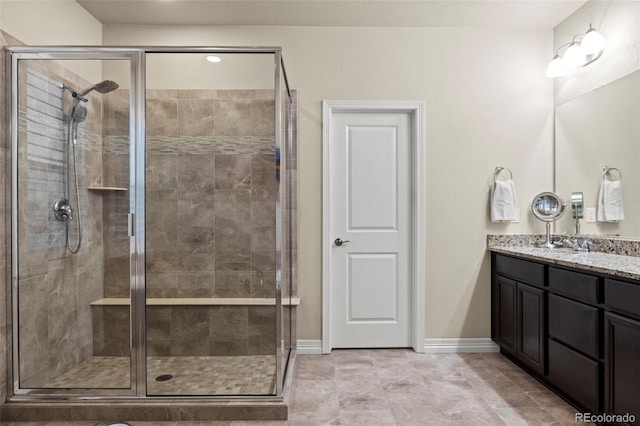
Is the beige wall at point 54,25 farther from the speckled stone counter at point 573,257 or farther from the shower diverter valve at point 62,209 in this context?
the speckled stone counter at point 573,257

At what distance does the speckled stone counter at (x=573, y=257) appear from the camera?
207cm

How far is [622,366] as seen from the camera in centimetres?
201

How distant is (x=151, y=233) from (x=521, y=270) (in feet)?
8.07

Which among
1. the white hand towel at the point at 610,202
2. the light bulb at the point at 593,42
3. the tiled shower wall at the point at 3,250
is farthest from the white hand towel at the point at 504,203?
the tiled shower wall at the point at 3,250

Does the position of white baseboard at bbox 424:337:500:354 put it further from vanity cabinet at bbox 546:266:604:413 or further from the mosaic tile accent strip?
the mosaic tile accent strip

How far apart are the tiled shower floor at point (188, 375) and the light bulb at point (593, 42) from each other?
3015 mm

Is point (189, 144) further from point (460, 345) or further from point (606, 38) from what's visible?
point (606, 38)

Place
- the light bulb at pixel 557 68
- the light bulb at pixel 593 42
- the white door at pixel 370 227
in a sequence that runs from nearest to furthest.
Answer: the light bulb at pixel 593 42, the light bulb at pixel 557 68, the white door at pixel 370 227

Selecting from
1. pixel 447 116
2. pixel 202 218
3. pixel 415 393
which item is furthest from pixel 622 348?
pixel 202 218

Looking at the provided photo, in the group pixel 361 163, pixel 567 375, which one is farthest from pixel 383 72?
pixel 567 375

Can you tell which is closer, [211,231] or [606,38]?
[211,231]

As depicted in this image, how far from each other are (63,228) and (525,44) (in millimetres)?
3687

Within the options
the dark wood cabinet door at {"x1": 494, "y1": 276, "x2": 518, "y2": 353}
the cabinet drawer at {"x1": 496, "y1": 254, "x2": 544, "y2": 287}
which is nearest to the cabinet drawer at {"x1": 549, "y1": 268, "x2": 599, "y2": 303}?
the cabinet drawer at {"x1": 496, "y1": 254, "x2": 544, "y2": 287}

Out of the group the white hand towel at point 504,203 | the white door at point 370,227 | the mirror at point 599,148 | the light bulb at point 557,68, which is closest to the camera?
the mirror at point 599,148
